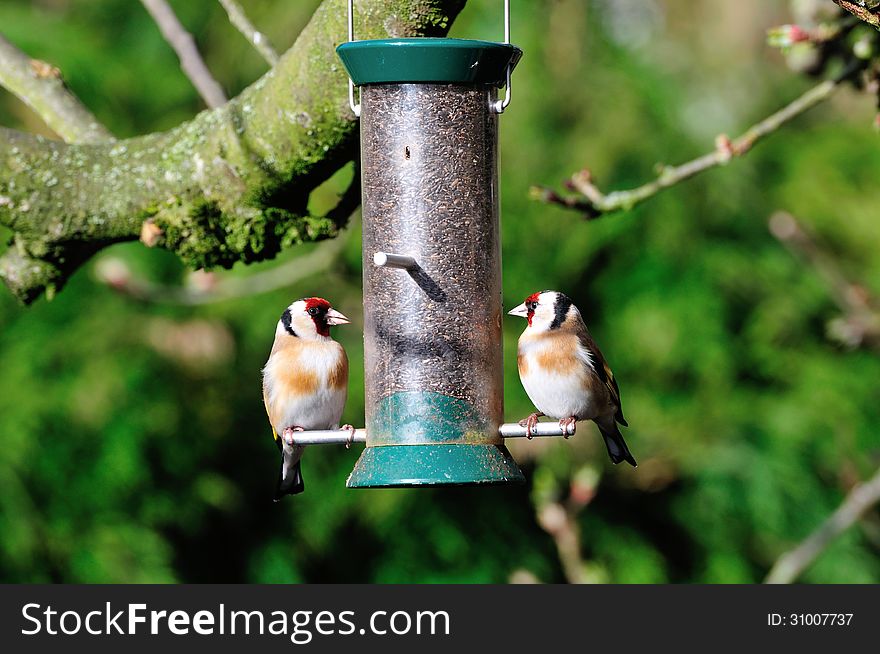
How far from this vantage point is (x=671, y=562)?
5719 mm

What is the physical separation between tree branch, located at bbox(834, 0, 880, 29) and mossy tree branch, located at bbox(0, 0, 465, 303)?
114cm

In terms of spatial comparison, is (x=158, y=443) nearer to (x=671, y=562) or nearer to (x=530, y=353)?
(x=671, y=562)

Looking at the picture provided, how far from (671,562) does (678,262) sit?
4.00ft

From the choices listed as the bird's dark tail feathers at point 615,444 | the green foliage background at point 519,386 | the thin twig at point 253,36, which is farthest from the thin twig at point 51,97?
the green foliage background at point 519,386

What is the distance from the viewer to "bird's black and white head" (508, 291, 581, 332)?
3.55 m

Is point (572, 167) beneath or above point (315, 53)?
beneath

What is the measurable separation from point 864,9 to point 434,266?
122 cm

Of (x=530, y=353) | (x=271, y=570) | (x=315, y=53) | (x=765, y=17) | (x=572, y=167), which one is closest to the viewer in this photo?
(x=315, y=53)

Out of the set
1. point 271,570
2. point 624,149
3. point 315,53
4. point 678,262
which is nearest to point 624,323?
point 678,262

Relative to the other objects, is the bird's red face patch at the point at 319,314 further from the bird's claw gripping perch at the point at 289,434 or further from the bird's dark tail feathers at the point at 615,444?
the bird's dark tail feathers at the point at 615,444

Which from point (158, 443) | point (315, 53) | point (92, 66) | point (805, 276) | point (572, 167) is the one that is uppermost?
point (315, 53)

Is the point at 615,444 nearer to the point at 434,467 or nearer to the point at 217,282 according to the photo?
the point at 434,467

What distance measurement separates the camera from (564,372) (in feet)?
11.1

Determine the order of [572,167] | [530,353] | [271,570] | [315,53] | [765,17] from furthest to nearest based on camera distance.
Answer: [765,17]
[572,167]
[271,570]
[530,353]
[315,53]
